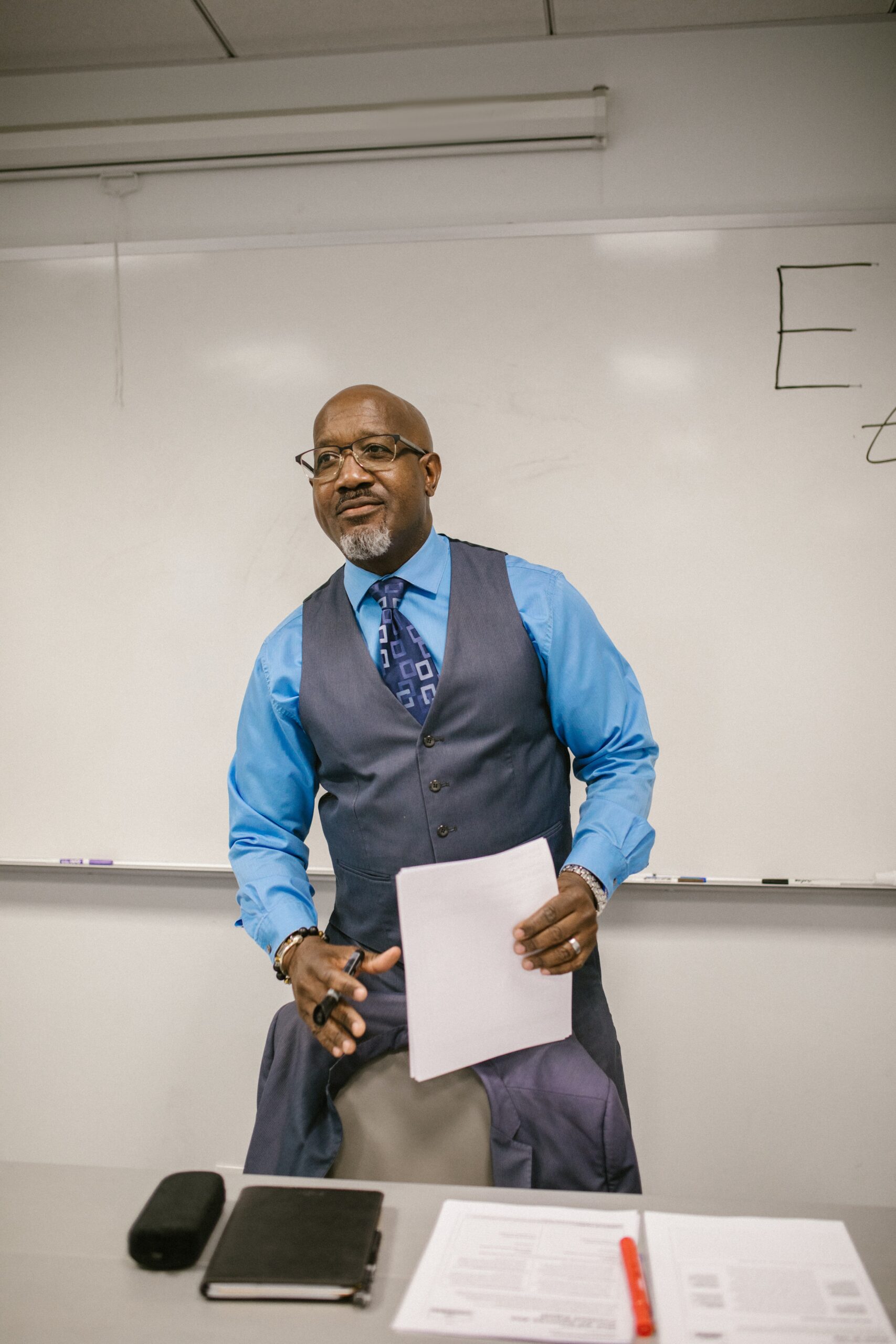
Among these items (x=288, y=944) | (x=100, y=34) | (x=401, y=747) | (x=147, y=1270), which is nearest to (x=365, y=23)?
(x=100, y=34)

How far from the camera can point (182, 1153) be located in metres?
2.22

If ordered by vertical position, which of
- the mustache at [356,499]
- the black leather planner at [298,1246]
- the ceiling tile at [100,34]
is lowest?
the black leather planner at [298,1246]

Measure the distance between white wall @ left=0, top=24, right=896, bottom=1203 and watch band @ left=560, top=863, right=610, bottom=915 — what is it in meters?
0.81

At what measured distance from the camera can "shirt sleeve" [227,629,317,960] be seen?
1.52m

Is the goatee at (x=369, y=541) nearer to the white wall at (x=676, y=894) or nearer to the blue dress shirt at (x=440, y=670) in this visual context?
the blue dress shirt at (x=440, y=670)

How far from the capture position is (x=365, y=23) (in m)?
2.06

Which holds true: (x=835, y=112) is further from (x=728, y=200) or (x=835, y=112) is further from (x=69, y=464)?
(x=69, y=464)

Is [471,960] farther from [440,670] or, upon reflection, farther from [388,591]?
[388,591]

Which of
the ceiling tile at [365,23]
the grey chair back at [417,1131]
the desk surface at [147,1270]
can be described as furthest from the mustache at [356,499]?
the ceiling tile at [365,23]

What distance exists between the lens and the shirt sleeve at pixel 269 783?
1.52 m

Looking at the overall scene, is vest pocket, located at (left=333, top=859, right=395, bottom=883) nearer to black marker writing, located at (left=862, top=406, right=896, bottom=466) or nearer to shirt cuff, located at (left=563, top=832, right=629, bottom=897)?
shirt cuff, located at (left=563, top=832, right=629, bottom=897)

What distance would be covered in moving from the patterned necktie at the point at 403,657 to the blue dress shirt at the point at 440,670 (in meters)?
0.02

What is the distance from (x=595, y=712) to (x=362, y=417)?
63 cm

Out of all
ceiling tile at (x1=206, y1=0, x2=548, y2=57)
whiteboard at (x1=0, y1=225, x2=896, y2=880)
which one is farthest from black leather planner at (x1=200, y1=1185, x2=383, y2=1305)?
ceiling tile at (x1=206, y1=0, x2=548, y2=57)
